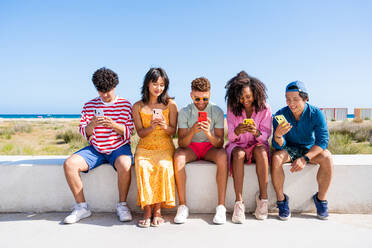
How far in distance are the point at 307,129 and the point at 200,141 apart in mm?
1204

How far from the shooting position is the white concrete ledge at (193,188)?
2850 millimetres

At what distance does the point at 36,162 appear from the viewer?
309cm

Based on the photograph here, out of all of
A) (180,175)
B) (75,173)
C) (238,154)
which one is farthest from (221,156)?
(75,173)

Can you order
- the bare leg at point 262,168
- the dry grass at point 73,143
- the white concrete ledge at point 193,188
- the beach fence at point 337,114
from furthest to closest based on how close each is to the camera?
1. the beach fence at point 337,114
2. the dry grass at point 73,143
3. the white concrete ledge at point 193,188
4. the bare leg at point 262,168

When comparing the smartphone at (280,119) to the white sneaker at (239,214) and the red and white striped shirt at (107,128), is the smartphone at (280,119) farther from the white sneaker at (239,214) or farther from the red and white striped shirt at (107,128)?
the red and white striped shirt at (107,128)

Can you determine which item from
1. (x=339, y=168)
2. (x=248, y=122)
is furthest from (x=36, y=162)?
(x=339, y=168)

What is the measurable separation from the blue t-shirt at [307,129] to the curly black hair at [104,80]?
1919 millimetres

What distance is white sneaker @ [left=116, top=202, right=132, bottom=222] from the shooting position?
8.74ft

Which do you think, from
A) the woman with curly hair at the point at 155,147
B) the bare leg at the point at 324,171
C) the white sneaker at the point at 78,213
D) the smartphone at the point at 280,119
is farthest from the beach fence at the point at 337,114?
the white sneaker at the point at 78,213

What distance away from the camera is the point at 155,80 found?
9.66 feet

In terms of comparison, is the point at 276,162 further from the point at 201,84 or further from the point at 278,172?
the point at 201,84

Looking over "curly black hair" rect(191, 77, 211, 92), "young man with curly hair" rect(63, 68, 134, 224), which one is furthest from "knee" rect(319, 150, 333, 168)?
"young man with curly hair" rect(63, 68, 134, 224)

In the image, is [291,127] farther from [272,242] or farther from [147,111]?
[147,111]

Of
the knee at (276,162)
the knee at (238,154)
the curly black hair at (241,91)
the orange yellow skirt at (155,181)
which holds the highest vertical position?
the curly black hair at (241,91)
